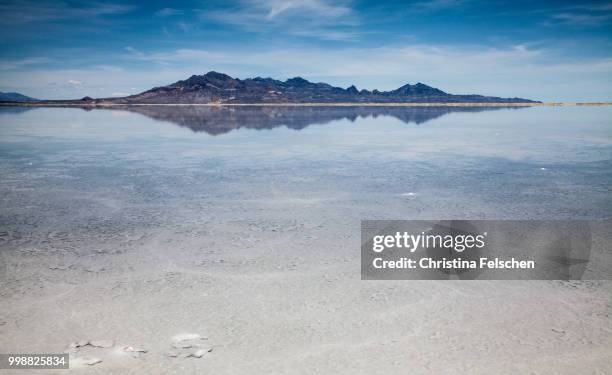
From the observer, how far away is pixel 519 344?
3818 mm

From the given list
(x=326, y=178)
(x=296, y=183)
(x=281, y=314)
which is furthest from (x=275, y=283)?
(x=326, y=178)

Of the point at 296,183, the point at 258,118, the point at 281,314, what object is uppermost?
the point at 258,118

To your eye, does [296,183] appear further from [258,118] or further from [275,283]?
[258,118]

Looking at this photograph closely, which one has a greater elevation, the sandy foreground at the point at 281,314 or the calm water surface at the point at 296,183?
the calm water surface at the point at 296,183

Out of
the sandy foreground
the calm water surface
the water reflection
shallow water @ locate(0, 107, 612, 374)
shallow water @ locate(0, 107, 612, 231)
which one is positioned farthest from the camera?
the water reflection

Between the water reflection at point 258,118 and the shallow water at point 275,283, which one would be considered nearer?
the shallow water at point 275,283

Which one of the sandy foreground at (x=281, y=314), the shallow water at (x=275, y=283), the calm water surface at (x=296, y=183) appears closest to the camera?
the sandy foreground at (x=281, y=314)

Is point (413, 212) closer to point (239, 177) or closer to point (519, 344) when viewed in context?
point (519, 344)

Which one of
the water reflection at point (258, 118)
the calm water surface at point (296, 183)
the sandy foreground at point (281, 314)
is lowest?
the sandy foreground at point (281, 314)

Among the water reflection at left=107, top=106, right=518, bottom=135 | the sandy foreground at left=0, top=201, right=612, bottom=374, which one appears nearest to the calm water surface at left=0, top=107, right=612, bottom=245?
the sandy foreground at left=0, top=201, right=612, bottom=374

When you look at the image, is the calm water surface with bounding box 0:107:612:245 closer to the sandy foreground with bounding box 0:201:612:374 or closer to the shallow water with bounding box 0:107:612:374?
the shallow water with bounding box 0:107:612:374

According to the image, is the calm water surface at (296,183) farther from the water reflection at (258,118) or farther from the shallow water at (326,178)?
the water reflection at (258,118)

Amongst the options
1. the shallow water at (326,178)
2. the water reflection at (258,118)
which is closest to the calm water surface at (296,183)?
the shallow water at (326,178)

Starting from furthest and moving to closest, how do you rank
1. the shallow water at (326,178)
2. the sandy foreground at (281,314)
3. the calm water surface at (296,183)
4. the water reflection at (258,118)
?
the water reflection at (258,118) < the shallow water at (326,178) < the calm water surface at (296,183) < the sandy foreground at (281,314)
